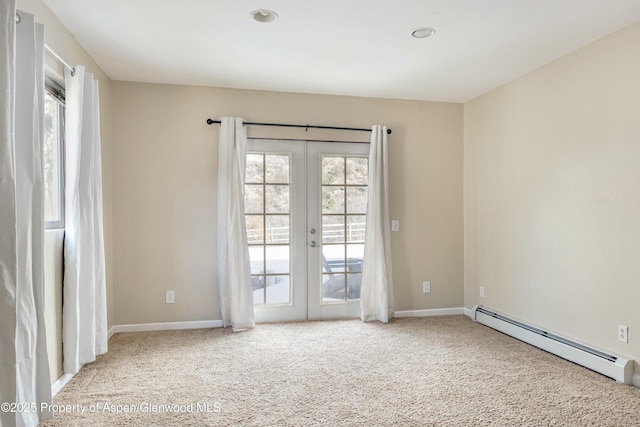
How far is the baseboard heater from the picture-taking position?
2.57m

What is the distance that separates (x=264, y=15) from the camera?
246 cm

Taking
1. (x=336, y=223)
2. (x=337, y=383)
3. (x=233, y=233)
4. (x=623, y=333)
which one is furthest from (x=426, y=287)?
(x=233, y=233)

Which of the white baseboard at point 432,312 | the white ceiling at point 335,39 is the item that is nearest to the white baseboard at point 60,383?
the white ceiling at point 335,39

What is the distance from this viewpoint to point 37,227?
1902 millimetres

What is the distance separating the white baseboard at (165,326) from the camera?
12.0ft

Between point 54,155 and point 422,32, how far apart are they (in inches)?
108

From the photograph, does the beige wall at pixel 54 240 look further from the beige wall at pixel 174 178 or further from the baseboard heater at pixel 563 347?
the baseboard heater at pixel 563 347

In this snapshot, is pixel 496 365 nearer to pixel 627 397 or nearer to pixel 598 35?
pixel 627 397

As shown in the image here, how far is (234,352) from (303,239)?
1.36 meters

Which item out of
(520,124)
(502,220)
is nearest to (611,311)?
(502,220)

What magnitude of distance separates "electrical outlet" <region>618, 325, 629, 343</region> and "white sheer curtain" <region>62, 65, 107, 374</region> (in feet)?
12.1

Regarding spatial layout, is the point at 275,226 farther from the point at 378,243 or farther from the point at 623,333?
the point at 623,333

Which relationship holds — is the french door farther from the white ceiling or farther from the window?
the window

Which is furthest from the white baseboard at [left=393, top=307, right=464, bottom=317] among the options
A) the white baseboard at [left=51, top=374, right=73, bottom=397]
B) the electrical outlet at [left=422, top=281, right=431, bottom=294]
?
the white baseboard at [left=51, top=374, right=73, bottom=397]
